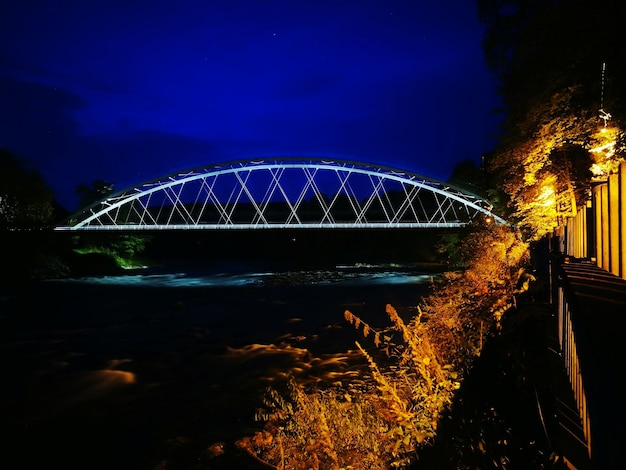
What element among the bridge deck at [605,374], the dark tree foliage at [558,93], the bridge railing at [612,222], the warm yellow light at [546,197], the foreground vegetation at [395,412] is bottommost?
the foreground vegetation at [395,412]

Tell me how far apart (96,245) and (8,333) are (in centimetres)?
3750

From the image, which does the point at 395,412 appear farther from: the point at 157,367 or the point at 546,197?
the point at 546,197

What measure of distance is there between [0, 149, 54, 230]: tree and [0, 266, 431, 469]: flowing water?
64.5 feet

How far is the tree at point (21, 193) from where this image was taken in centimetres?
4594

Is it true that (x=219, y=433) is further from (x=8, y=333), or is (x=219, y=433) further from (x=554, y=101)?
(x=8, y=333)

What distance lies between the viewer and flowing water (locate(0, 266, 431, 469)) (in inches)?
332

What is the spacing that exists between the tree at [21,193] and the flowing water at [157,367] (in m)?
19.7

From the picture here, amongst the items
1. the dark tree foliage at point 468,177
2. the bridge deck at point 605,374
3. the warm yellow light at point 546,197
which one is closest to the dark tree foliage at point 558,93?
the warm yellow light at point 546,197

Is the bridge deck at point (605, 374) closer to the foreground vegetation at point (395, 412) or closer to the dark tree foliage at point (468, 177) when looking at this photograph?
the foreground vegetation at point (395, 412)

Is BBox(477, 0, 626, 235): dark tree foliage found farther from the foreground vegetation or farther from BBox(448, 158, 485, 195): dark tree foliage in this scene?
BBox(448, 158, 485, 195): dark tree foliage

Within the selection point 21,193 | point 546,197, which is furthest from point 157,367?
point 21,193

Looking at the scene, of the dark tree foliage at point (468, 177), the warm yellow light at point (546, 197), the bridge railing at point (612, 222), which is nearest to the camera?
the bridge railing at point (612, 222)

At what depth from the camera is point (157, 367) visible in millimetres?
13719

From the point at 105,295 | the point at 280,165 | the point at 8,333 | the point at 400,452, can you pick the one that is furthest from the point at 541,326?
the point at 280,165
